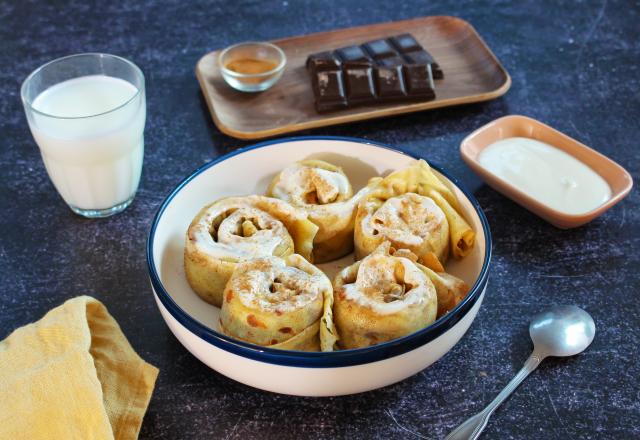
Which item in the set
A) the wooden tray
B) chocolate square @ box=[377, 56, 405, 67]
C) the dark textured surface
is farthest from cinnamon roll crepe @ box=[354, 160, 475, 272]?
chocolate square @ box=[377, 56, 405, 67]

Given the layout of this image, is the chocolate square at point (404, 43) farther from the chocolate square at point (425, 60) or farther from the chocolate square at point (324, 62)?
the chocolate square at point (324, 62)

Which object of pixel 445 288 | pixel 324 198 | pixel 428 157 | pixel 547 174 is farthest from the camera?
pixel 428 157

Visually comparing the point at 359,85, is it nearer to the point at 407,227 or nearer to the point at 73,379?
the point at 407,227

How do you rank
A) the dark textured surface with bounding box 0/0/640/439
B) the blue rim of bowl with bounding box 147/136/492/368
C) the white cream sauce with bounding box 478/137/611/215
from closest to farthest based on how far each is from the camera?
the blue rim of bowl with bounding box 147/136/492/368 < the dark textured surface with bounding box 0/0/640/439 < the white cream sauce with bounding box 478/137/611/215

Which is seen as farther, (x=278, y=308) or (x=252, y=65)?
(x=252, y=65)

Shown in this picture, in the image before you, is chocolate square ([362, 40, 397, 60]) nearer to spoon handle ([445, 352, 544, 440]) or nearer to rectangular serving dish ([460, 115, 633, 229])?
rectangular serving dish ([460, 115, 633, 229])

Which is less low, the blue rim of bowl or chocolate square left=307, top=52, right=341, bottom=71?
the blue rim of bowl

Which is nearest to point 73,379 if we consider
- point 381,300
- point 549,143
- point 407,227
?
point 381,300

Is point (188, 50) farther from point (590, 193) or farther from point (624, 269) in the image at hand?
point (624, 269)

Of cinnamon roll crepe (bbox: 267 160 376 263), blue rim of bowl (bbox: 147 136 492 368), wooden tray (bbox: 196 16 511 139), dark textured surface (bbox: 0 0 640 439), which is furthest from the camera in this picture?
wooden tray (bbox: 196 16 511 139)
